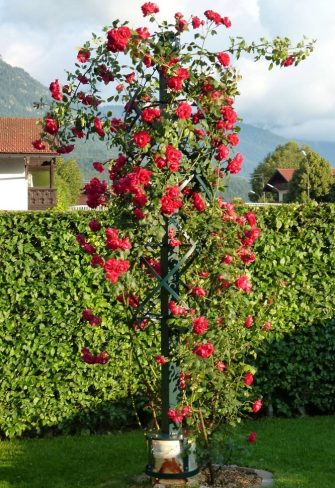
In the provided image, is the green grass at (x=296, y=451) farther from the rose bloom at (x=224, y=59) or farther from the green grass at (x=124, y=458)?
the rose bloom at (x=224, y=59)

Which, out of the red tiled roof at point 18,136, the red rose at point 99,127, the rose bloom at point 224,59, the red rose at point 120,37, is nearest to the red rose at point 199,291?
the red rose at point 99,127

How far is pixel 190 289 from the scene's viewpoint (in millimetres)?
5984

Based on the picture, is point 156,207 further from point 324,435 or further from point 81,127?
point 324,435

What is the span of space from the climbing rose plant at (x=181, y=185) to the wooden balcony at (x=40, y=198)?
86.0 feet

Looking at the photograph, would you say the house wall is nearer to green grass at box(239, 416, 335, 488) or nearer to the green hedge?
the green hedge

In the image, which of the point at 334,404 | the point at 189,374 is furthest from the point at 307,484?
the point at 334,404

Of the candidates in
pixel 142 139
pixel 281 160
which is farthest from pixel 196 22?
pixel 281 160

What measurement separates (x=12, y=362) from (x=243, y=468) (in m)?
3.29

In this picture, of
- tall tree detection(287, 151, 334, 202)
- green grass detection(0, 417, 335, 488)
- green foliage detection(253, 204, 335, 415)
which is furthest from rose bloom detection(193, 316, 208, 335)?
tall tree detection(287, 151, 334, 202)

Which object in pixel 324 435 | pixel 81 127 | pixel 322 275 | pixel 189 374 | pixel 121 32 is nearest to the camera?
pixel 121 32

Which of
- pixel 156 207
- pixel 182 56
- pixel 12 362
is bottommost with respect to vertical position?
pixel 12 362

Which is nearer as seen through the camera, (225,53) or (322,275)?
(225,53)

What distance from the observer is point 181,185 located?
19.4ft

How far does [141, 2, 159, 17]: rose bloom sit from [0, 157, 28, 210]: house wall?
87.2 ft
